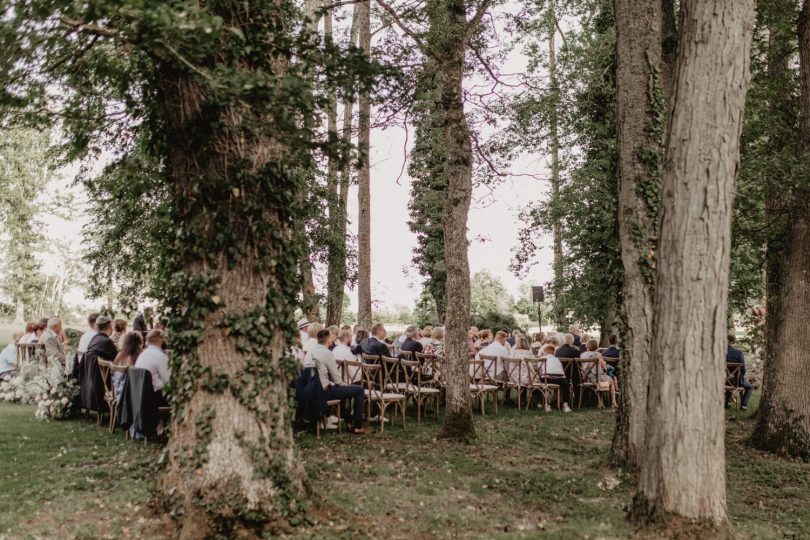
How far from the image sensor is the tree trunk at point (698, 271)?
4.38 m

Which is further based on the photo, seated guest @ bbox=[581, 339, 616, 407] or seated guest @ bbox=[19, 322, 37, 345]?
seated guest @ bbox=[581, 339, 616, 407]

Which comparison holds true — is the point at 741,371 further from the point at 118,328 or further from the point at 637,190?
the point at 118,328

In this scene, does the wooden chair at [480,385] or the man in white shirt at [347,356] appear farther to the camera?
the wooden chair at [480,385]

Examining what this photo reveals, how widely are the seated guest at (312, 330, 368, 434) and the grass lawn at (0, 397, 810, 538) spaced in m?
0.44

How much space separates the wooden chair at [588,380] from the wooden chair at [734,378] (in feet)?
7.60

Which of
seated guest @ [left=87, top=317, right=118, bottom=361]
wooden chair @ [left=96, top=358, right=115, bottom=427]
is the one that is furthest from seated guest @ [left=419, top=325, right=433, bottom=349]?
wooden chair @ [left=96, top=358, right=115, bottom=427]

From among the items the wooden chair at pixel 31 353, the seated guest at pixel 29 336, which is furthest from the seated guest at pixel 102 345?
the seated guest at pixel 29 336

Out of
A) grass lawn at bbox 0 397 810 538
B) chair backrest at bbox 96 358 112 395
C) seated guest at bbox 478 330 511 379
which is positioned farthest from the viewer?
seated guest at bbox 478 330 511 379

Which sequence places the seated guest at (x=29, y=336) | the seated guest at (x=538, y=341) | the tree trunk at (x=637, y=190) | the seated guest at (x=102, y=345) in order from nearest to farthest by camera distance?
the tree trunk at (x=637, y=190)
the seated guest at (x=102, y=345)
the seated guest at (x=29, y=336)
the seated guest at (x=538, y=341)

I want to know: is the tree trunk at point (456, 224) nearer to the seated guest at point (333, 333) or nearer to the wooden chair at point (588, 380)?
the seated guest at point (333, 333)

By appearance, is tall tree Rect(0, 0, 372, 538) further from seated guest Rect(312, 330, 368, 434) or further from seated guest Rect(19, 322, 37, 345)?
seated guest Rect(19, 322, 37, 345)

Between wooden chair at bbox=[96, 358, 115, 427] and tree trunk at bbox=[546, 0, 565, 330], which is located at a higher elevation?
tree trunk at bbox=[546, 0, 565, 330]

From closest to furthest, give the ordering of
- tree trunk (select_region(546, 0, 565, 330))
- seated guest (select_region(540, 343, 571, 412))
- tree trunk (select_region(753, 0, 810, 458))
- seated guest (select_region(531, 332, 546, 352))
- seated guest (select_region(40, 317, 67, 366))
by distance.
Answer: tree trunk (select_region(753, 0, 810, 458)), tree trunk (select_region(546, 0, 565, 330)), seated guest (select_region(40, 317, 67, 366)), seated guest (select_region(540, 343, 571, 412)), seated guest (select_region(531, 332, 546, 352))

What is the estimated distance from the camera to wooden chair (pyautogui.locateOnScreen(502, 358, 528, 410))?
11.8 meters
